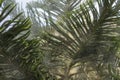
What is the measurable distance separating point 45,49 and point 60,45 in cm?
15

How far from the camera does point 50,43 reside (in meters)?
2.87

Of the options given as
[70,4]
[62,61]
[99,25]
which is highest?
[70,4]

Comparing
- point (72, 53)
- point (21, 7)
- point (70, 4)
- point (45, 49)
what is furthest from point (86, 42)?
point (21, 7)

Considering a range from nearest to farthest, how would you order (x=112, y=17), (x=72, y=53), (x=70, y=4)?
(x=112, y=17) < (x=72, y=53) < (x=70, y=4)

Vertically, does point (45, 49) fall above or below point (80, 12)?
below

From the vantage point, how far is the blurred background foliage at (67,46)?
2514 millimetres

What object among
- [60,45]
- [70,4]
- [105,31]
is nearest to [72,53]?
[60,45]

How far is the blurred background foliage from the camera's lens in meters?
2.51

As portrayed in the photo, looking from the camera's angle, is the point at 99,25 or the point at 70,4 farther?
the point at 70,4

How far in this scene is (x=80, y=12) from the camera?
273 centimetres

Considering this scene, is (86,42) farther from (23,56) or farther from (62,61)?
→ (23,56)

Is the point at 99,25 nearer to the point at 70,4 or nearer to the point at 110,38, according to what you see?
the point at 110,38

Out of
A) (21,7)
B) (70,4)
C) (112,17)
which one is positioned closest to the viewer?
(112,17)

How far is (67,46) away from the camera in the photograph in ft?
9.28
